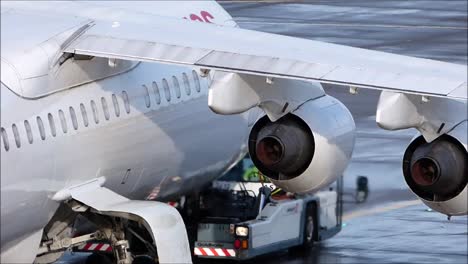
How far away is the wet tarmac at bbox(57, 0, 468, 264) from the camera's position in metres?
29.8

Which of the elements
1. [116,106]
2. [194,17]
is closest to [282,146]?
[116,106]

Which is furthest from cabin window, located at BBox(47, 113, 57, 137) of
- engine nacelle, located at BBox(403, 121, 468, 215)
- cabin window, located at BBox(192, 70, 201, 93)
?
engine nacelle, located at BBox(403, 121, 468, 215)

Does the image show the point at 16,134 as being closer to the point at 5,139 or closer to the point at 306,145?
the point at 5,139

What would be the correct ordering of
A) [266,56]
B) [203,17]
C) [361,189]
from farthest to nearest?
[361,189] < [203,17] < [266,56]

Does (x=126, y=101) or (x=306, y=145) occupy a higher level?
(x=126, y=101)

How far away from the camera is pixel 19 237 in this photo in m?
22.2

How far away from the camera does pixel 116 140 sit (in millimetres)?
23406

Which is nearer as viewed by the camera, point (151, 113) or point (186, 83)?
point (151, 113)

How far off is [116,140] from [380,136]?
1638 cm

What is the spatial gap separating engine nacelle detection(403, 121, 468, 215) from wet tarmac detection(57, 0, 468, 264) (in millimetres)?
7931

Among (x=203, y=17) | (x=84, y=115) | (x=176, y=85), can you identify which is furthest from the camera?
(x=203, y=17)

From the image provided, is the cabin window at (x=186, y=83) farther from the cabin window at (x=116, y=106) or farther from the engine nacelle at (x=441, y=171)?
the engine nacelle at (x=441, y=171)

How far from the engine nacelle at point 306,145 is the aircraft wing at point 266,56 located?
4.68 feet

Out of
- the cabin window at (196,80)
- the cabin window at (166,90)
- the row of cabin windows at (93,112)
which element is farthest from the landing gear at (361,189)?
the cabin window at (166,90)
